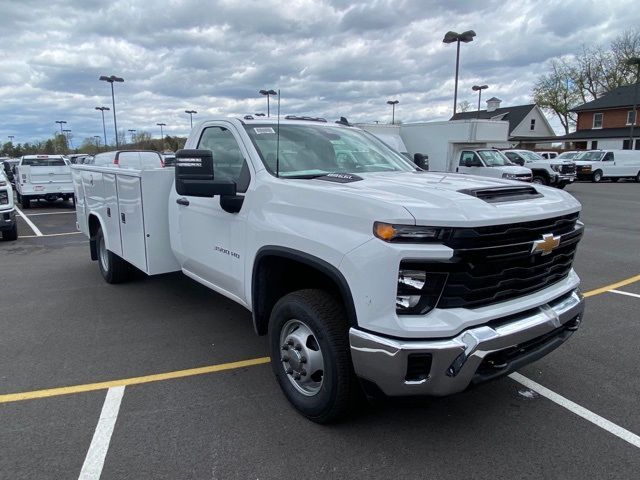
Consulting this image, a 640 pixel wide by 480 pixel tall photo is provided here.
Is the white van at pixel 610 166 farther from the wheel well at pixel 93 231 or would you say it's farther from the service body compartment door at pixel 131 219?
the service body compartment door at pixel 131 219

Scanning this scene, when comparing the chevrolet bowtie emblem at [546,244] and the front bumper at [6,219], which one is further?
the front bumper at [6,219]

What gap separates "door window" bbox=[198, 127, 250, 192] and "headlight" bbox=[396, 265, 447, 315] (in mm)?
1664

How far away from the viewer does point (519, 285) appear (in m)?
2.93

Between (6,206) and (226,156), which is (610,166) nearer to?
(6,206)

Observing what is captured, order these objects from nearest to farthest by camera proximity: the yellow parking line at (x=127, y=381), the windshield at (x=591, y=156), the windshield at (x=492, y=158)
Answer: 1. the yellow parking line at (x=127, y=381)
2. the windshield at (x=492, y=158)
3. the windshield at (x=591, y=156)

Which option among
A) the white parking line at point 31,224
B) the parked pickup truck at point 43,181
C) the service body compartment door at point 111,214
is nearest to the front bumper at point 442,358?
the service body compartment door at point 111,214

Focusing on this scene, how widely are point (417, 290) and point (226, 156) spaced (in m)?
2.35

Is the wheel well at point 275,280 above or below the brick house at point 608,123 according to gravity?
below

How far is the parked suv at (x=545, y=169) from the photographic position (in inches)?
896

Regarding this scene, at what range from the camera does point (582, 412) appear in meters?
3.39

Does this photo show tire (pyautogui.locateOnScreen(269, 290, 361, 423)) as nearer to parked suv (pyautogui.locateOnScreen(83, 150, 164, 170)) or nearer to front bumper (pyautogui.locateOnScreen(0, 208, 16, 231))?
front bumper (pyautogui.locateOnScreen(0, 208, 16, 231))

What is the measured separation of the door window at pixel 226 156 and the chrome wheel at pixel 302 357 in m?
1.16

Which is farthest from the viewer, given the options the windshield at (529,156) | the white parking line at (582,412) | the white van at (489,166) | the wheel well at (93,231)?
the windshield at (529,156)

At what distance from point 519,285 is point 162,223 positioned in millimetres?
3491
